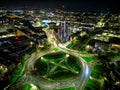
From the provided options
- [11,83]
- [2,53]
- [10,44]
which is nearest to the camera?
[11,83]

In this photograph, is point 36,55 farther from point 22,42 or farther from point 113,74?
point 113,74

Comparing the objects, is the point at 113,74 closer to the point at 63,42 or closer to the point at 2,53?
the point at 63,42

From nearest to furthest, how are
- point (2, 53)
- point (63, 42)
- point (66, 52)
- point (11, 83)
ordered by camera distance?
point (11, 83) < point (2, 53) < point (66, 52) < point (63, 42)

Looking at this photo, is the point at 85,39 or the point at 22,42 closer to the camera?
the point at 22,42

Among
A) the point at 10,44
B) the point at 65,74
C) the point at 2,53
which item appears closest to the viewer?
the point at 65,74

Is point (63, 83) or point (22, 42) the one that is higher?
point (22, 42)

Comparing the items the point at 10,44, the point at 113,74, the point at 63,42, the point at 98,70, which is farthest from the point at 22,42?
the point at 113,74

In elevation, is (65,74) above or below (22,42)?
below

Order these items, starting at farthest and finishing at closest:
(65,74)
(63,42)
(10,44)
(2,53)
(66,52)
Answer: (63,42), (10,44), (66,52), (2,53), (65,74)

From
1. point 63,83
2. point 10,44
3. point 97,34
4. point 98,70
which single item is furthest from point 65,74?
point 97,34
